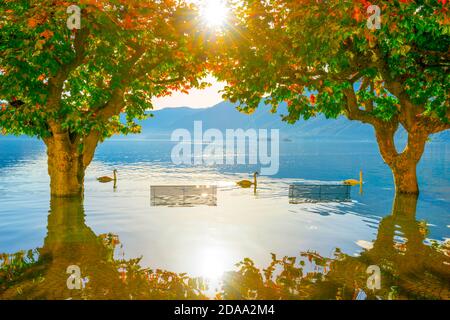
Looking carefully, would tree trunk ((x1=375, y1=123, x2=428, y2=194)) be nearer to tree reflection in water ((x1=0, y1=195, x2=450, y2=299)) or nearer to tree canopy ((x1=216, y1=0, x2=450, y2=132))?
tree canopy ((x1=216, y1=0, x2=450, y2=132))

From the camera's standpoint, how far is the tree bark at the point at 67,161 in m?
24.8

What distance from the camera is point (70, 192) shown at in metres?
25.8

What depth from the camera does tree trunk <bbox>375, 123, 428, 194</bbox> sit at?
2914 cm

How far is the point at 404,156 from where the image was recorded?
29578 millimetres

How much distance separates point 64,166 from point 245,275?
688 inches

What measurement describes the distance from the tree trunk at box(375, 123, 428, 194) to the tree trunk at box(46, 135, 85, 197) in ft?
76.5

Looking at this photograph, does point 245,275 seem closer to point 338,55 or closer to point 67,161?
point 338,55

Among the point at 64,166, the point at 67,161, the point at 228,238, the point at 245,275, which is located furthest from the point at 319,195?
the point at 245,275

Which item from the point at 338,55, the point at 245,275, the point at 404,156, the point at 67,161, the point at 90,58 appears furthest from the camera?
the point at 404,156

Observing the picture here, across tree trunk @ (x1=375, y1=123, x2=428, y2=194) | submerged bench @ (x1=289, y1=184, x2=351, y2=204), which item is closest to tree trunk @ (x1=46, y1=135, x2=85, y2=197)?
submerged bench @ (x1=289, y1=184, x2=351, y2=204)
